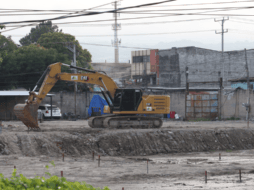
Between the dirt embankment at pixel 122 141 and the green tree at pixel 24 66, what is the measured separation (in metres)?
28.3

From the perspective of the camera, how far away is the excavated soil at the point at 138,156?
11359 millimetres

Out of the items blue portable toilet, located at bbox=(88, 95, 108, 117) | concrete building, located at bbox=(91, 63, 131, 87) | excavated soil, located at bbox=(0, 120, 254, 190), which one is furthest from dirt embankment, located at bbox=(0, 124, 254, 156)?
concrete building, located at bbox=(91, 63, 131, 87)

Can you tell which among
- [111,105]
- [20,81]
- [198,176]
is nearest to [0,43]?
[20,81]

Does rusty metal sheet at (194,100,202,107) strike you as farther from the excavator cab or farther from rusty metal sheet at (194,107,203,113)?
the excavator cab

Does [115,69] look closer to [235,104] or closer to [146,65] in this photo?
[146,65]

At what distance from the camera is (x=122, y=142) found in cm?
1878

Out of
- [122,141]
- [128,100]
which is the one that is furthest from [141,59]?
[122,141]

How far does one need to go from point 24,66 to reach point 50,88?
28753mm

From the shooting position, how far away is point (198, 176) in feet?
39.6

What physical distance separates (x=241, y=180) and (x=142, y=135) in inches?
343

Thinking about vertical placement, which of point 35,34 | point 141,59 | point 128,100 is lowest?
point 128,100

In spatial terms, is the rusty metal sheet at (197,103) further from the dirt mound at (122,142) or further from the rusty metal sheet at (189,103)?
the dirt mound at (122,142)

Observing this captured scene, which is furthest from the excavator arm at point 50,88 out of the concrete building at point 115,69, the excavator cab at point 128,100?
the concrete building at point 115,69

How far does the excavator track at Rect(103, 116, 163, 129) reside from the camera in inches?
866
